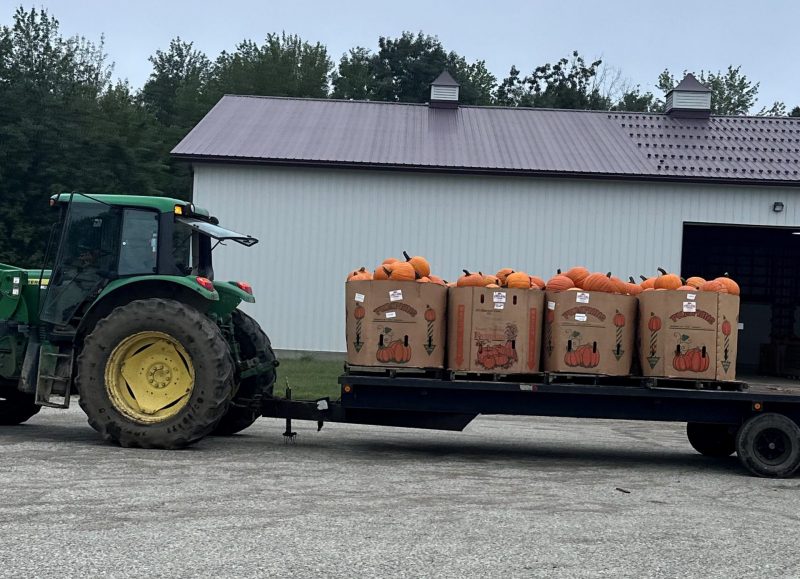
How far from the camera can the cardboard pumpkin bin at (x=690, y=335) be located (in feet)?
31.7

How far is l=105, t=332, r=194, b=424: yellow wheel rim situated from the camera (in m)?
9.77

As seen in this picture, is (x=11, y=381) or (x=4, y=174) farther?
(x=4, y=174)

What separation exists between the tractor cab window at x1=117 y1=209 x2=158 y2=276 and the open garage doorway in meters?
22.5

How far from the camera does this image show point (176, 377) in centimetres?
988

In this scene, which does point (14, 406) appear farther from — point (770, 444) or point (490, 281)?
point (770, 444)

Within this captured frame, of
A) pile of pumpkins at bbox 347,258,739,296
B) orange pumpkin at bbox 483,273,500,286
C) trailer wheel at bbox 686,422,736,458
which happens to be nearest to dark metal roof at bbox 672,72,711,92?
trailer wheel at bbox 686,422,736,458

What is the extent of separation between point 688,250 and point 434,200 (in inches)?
440

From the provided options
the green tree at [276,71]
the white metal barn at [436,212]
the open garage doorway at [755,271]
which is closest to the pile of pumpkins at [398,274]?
the white metal barn at [436,212]

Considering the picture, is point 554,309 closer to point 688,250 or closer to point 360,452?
point 360,452

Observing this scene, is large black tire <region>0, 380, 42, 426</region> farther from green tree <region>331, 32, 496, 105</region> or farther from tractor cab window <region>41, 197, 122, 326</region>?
green tree <region>331, 32, 496, 105</region>

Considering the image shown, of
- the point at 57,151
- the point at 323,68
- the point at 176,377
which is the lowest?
the point at 176,377

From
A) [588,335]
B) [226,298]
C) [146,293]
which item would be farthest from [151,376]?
[588,335]

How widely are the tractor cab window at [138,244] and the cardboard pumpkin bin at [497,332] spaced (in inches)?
127

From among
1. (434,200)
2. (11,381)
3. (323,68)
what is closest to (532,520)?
(11,381)
